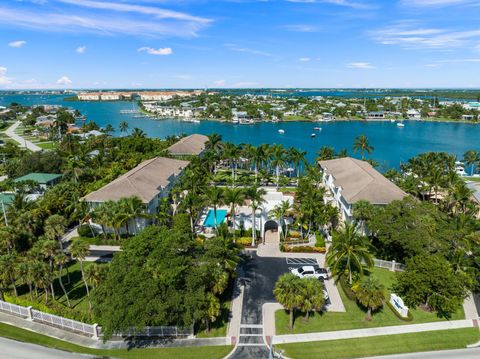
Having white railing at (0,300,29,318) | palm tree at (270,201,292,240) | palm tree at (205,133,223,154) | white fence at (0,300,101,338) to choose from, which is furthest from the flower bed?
palm tree at (205,133,223,154)

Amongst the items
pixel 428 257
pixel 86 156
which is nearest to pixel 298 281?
pixel 428 257

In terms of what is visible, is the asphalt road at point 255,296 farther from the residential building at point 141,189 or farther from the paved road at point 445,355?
the residential building at point 141,189

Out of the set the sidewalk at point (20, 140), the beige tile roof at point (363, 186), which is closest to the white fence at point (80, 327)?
the beige tile roof at point (363, 186)

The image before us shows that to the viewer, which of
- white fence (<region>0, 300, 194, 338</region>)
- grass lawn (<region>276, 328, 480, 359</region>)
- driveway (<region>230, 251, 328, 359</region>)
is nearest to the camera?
grass lawn (<region>276, 328, 480, 359</region>)

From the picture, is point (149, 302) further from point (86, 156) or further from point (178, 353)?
point (86, 156)

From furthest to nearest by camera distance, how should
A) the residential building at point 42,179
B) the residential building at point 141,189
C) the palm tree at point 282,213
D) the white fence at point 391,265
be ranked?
the residential building at point 42,179, the residential building at point 141,189, the palm tree at point 282,213, the white fence at point 391,265

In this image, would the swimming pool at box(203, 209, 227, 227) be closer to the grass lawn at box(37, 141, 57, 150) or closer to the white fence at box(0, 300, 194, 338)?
the white fence at box(0, 300, 194, 338)
